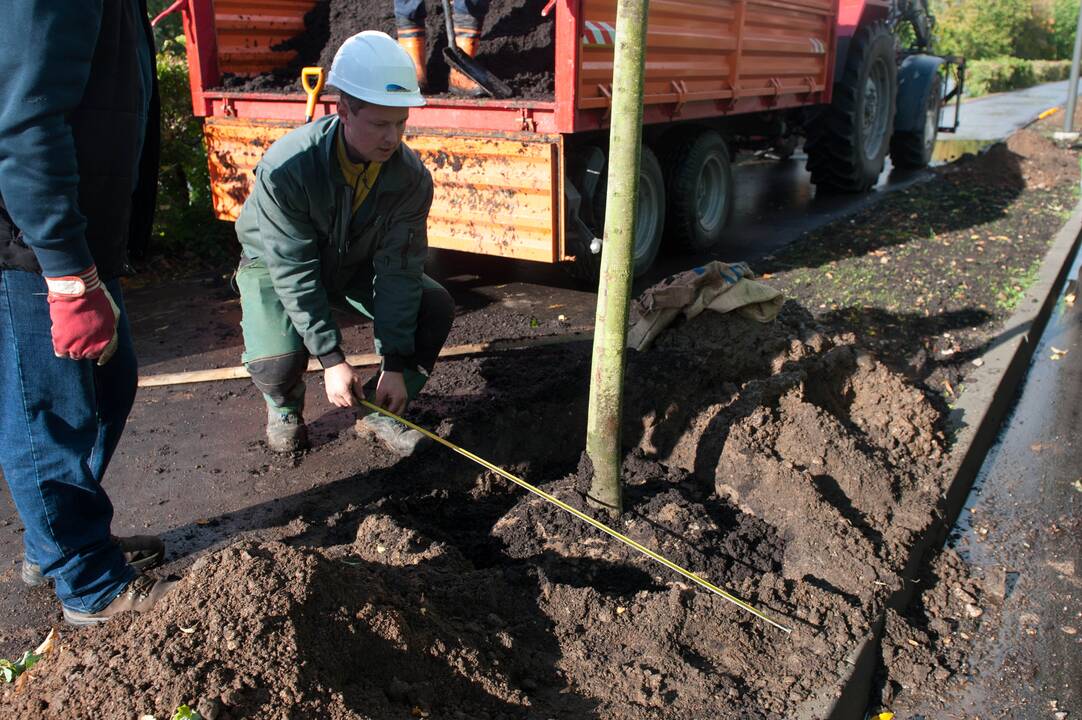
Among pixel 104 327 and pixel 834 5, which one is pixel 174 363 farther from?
Result: pixel 834 5

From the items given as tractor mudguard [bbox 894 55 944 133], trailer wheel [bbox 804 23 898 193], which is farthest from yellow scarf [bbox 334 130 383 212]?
tractor mudguard [bbox 894 55 944 133]

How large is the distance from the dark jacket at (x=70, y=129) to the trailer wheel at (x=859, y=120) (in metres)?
8.39

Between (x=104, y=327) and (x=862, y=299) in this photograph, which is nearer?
(x=104, y=327)

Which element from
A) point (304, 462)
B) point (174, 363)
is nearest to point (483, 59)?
point (174, 363)

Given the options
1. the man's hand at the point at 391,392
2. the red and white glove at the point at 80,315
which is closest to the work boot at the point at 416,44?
the man's hand at the point at 391,392

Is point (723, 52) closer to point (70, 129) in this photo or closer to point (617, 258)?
point (617, 258)

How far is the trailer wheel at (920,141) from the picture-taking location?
11.7m

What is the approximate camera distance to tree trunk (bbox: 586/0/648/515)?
2.72 m

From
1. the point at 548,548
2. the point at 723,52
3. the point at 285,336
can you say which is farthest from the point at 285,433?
the point at 723,52

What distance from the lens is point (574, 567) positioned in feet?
9.84

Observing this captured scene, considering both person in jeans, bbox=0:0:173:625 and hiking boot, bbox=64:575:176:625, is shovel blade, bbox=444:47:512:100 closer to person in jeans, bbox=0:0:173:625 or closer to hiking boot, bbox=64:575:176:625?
person in jeans, bbox=0:0:173:625

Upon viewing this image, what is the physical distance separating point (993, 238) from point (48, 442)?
7.42m

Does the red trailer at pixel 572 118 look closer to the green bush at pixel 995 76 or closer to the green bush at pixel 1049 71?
the green bush at pixel 995 76

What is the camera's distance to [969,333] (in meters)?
5.49
